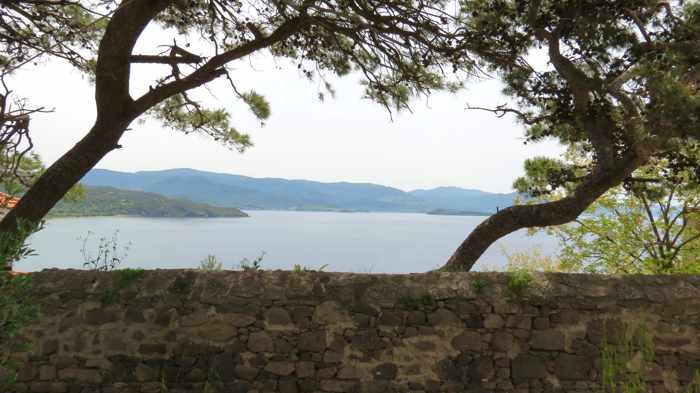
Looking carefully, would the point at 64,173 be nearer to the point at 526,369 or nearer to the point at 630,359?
the point at 526,369

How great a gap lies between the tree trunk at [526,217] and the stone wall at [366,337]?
1329 millimetres

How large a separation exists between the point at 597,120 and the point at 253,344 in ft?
13.4

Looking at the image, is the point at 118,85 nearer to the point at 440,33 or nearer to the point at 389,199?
the point at 440,33

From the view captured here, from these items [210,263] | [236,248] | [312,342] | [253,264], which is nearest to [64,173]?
[210,263]

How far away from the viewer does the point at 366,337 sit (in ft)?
11.8

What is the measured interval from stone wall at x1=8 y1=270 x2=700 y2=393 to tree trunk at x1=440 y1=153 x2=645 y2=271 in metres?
1.33

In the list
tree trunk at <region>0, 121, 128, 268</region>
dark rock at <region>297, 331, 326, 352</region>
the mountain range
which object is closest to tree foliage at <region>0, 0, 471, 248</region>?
tree trunk at <region>0, 121, 128, 268</region>

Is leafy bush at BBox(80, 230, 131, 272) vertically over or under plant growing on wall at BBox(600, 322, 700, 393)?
over

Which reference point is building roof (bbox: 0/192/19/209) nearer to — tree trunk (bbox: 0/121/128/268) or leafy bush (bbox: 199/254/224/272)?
tree trunk (bbox: 0/121/128/268)

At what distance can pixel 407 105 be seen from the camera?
5.77 meters

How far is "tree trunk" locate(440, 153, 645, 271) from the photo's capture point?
4910 mm

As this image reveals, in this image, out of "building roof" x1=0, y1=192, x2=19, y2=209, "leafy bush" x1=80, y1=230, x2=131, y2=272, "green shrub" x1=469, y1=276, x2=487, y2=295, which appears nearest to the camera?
"building roof" x1=0, y1=192, x2=19, y2=209

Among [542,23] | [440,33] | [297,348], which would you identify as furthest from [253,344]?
[542,23]

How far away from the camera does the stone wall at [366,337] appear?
3.57m
